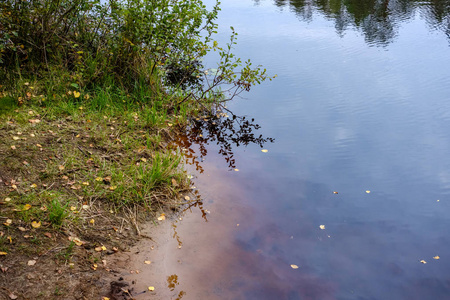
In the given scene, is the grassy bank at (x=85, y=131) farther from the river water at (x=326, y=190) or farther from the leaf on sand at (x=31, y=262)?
the river water at (x=326, y=190)

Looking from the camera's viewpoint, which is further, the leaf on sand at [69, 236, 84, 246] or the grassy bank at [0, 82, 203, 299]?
the leaf on sand at [69, 236, 84, 246]

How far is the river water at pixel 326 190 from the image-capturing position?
3637 millimetres

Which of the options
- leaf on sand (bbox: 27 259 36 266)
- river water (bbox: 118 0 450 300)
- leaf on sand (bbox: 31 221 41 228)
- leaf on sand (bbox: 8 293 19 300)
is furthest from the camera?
river water (bbox: 118 0 450 300)

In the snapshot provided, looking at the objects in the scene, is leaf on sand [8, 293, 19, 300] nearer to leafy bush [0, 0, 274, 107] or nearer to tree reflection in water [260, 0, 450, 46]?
leafy bush [0, 0, 274, 107]

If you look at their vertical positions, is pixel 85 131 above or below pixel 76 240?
above

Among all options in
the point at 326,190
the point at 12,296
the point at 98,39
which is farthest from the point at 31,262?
the point at 98,39

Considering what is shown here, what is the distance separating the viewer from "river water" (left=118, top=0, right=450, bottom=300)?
3.64m

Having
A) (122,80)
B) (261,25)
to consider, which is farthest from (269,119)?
(261,25)

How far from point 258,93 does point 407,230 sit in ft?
12.4

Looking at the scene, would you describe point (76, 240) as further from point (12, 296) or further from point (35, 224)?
point (12, 296)

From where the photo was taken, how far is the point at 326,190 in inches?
192

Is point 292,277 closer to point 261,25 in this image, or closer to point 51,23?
point 51,23

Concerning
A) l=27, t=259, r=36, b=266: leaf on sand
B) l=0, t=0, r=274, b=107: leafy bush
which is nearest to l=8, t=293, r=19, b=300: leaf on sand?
l=27, t=259, r=36, b=266: leaf on sand

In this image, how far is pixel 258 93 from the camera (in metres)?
7.30
